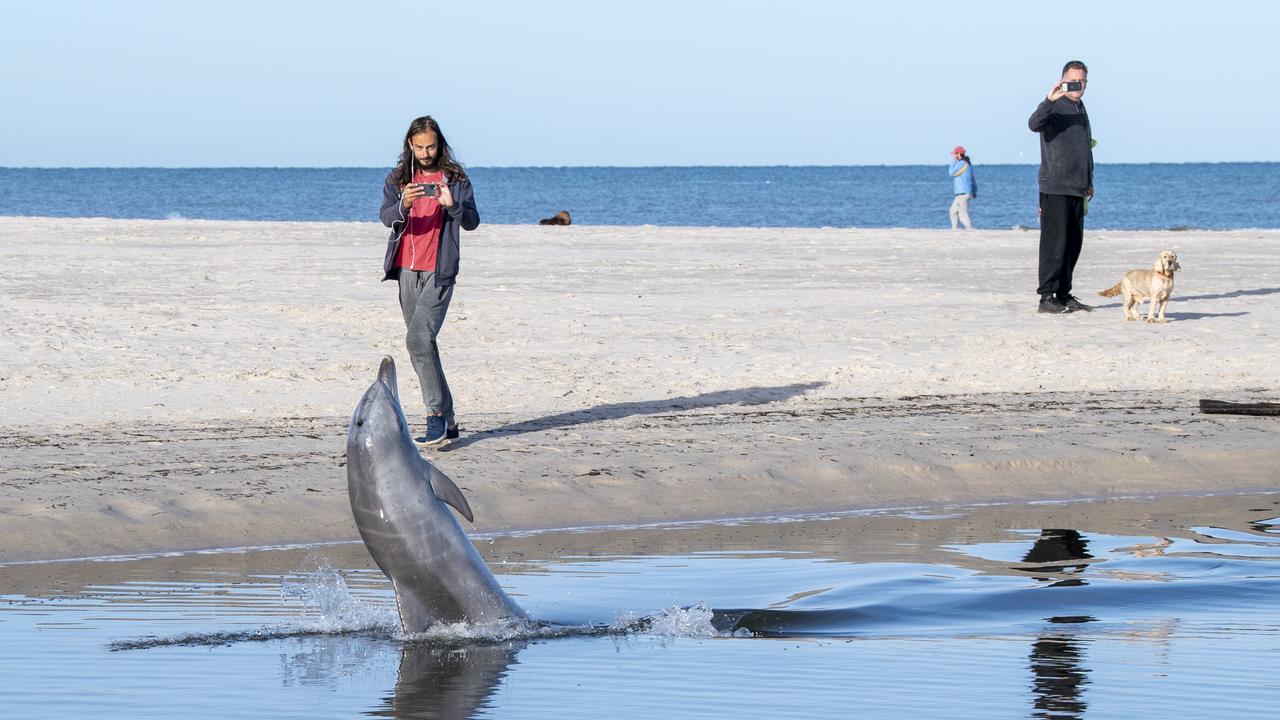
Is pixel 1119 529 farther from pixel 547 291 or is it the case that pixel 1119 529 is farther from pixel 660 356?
pixel 547 291

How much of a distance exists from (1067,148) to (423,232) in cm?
826

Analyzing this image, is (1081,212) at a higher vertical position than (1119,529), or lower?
higher

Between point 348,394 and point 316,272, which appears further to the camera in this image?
point 316,272

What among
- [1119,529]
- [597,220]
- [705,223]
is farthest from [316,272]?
[597,220]

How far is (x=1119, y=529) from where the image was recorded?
8.95 metres

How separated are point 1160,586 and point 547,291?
11.0m

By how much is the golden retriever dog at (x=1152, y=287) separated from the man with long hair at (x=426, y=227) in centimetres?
801

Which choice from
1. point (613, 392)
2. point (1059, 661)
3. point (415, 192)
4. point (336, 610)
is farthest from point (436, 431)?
point (1059, 661)

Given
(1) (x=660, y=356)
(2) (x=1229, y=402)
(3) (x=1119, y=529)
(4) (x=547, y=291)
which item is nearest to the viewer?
(3) (x=1119, y=529)

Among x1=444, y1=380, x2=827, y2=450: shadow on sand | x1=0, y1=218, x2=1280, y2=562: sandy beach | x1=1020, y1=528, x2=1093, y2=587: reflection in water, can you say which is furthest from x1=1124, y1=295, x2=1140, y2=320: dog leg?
x1=1020, y1=528, x2=1093, y2=587: reflection in water

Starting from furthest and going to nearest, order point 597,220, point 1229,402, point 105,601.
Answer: point 597,220 → point 1229,402 → point 105,601

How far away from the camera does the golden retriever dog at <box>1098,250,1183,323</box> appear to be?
609 inches

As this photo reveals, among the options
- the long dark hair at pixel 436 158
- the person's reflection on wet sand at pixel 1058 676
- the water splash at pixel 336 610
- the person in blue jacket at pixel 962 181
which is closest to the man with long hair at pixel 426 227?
the long dark hair at pixel 436 158

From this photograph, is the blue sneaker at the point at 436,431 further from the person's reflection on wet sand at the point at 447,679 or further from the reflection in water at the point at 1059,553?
the person's reflection on wet sand at the point at 447,679
